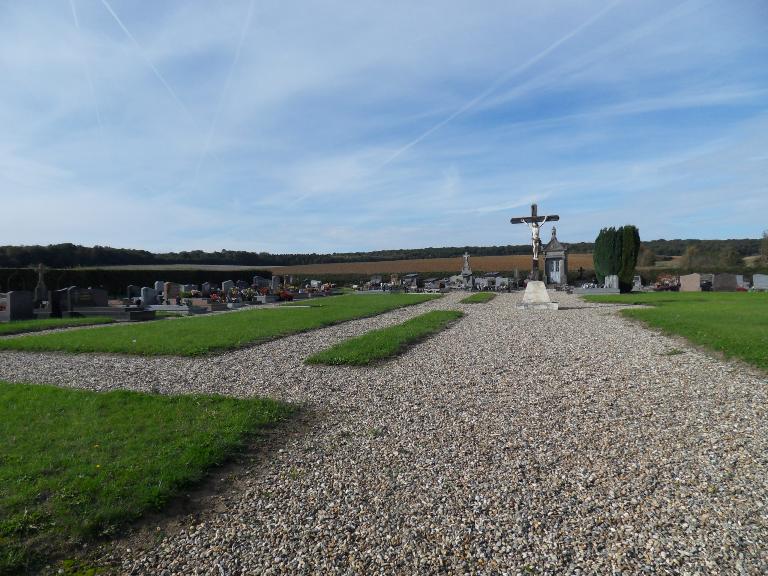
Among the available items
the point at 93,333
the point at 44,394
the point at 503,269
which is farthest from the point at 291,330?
the point at 503,269

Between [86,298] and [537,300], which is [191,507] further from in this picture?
[86,298]

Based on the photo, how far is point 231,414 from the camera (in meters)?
6.07

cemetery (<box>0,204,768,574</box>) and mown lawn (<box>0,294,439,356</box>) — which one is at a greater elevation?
mown lawn (<box>0,294,439,356</box>)

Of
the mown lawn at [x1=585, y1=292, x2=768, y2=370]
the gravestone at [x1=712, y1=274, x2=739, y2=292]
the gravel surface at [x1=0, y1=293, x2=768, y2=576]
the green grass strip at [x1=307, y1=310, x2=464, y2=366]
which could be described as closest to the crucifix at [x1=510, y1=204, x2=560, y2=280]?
the mown lawn at [x1=585, y1=292, x2=768, y2=370]

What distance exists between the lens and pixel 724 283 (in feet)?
119

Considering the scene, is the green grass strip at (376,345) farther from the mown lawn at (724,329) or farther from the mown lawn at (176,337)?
the mown lawn at (724,329)

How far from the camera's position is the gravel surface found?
10.4 feet

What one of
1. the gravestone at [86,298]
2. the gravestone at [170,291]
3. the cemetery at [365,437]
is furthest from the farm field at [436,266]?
the cemetery at [365,437]

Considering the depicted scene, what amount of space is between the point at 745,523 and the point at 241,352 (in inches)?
370

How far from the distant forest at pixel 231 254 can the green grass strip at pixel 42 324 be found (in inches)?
1377

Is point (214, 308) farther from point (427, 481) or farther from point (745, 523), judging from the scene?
point (745, 523)

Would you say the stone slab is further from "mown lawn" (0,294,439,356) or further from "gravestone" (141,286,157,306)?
"gravestone" (141,286,157,306)

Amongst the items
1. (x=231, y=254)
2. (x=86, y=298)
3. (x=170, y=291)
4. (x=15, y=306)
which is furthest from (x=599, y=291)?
(x=231, y=254)

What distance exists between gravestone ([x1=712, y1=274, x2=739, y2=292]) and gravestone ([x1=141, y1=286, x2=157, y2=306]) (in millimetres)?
37195
